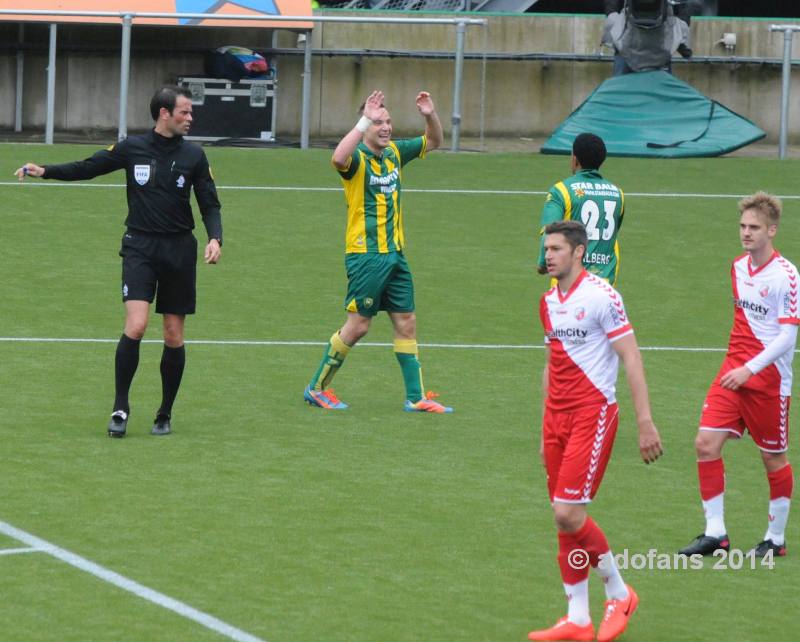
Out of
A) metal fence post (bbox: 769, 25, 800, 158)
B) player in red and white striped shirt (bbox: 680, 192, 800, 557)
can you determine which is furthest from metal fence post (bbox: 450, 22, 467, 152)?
player in red and white striped shirt (bbox: 680, 192, 800, 557)

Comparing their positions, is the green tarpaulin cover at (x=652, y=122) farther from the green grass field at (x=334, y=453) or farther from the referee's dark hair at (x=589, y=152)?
the referee's dark hair at (x=589, y=152)

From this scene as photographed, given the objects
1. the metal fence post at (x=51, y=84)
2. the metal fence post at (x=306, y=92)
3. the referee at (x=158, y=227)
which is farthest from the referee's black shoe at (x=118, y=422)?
the metal fence post at (x=306, y=92)

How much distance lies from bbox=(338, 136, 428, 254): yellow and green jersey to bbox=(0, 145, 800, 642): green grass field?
1.19 m

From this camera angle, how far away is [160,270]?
10.7 metres

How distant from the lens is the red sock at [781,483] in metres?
8.48

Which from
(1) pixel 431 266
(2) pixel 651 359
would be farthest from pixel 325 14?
(2) pixel 651 359

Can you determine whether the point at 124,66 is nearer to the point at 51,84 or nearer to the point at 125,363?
the point at 51,84

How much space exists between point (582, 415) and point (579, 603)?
0.79 m

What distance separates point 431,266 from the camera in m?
17.7

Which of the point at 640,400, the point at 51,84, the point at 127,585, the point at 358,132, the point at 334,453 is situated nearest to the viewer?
the point at 640,400

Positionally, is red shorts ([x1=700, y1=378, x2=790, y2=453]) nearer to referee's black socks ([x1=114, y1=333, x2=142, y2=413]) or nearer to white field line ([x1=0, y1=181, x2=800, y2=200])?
referee's black socks ([x1=114, y1=333, x2=142, y2=413])

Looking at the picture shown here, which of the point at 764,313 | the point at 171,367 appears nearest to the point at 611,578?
the point at 764,313

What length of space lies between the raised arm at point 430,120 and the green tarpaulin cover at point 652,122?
1063cm

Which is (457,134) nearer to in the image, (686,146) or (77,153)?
(686,146)
